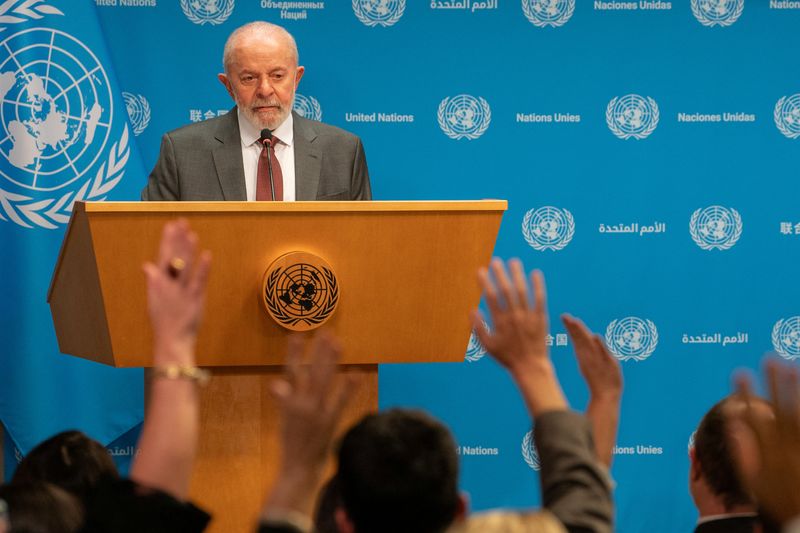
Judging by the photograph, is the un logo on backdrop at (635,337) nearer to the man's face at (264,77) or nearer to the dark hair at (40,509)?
the man's face at (264,77)

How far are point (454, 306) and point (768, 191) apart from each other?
2867mm

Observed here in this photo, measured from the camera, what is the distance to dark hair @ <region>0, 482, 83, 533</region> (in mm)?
1726

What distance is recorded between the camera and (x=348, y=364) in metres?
3.05

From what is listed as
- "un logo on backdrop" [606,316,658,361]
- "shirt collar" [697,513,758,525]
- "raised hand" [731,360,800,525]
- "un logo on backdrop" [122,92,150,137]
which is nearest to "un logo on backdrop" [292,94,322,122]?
"un logo on backdrop" [122,92,150,137]

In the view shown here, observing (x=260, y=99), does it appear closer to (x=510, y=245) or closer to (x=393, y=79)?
(x=393, y=79)

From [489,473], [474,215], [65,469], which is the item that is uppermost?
[474,215]

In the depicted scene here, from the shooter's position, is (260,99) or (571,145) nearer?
(260,99)

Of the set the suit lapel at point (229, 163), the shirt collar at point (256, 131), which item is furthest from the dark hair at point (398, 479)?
the shirt collar at point (256, 131)

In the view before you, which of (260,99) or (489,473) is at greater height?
(260,99)

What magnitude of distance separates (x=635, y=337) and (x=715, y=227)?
0.66 m

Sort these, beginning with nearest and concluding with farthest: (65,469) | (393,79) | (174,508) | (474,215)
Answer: (174,508)
(65,469)
(474,215)
(393,79)

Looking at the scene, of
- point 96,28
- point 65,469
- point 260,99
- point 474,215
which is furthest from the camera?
point 96,28

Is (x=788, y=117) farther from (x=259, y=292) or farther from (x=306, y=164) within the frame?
(x=259, y=292)

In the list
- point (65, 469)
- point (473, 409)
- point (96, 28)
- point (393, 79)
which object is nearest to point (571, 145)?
point (393, 79)
